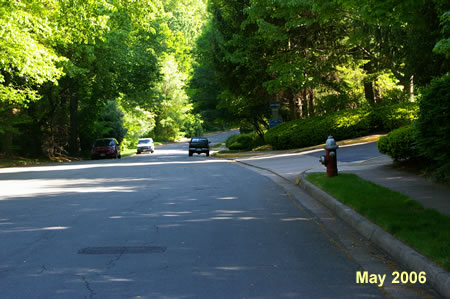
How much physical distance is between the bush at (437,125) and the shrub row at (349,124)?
16472mm

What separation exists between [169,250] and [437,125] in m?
7.11

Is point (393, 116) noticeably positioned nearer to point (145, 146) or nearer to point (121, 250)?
point (121, 250)

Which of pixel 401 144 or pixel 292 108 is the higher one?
pixel 292 108

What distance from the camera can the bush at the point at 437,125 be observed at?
36.5 feet

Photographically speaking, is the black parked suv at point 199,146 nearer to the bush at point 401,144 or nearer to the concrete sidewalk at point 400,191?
the concrete sidewalk at point 400,191

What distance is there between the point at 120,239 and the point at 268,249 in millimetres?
2195

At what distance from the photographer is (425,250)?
19.1 feet

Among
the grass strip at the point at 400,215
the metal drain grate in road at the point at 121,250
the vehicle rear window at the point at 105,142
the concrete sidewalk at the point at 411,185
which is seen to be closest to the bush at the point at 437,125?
the concrete sidewalk at the point at 411,185

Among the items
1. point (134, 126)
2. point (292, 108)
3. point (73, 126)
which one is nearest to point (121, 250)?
point (292, 108)

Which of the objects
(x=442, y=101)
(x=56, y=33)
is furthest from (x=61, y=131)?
(x=442, y=101)

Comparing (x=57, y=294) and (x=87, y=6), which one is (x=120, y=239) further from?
(x=87, y=6)

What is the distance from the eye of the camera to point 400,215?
7.99 metres

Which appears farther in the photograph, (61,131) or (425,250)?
(61,131)

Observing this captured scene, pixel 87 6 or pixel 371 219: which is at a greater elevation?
pixel 87 6
